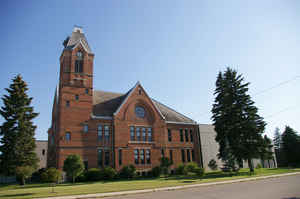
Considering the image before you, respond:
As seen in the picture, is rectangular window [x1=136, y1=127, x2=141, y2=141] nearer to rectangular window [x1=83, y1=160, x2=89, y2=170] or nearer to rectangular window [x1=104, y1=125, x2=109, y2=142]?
rectangular window [x1=104, y1=125, x2=109, y2=142]

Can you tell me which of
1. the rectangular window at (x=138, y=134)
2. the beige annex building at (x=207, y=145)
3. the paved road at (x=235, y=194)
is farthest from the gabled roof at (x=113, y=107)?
the paved road at (x=235, y=194)

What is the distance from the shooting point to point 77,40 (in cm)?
3816

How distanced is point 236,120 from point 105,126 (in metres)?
21.4

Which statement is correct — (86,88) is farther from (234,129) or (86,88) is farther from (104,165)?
(234,129)

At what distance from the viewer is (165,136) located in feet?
129

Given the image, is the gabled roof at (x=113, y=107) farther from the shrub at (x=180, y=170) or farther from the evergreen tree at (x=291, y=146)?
the evergreen tree at (x=291, y=146)

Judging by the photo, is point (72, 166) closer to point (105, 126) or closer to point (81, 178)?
point (81, 178)

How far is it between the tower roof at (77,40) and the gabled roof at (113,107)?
28.9ft

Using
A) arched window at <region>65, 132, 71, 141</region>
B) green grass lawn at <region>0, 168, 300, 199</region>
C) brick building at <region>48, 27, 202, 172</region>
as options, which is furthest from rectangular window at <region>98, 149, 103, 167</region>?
green grass lawn at <region>0, 168, 300, 199</region>

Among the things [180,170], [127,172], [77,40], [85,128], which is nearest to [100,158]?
[127,172]

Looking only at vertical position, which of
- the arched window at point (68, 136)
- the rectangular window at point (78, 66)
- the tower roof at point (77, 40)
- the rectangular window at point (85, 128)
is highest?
the tower roof at point (77, 40)

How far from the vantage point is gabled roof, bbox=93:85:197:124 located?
118 feet

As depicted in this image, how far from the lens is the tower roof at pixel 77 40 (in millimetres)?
37153

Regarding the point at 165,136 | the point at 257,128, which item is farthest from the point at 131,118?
the point at 257,128
